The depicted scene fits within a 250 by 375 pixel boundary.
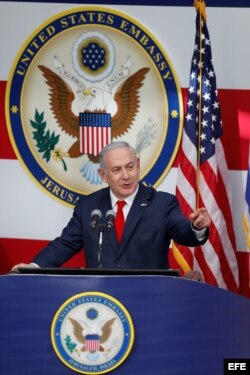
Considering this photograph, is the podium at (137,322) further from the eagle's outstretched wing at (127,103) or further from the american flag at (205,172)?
the eagle's outstretched wing at (127,103)

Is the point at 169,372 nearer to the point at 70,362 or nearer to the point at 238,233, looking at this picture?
the point at 70,362

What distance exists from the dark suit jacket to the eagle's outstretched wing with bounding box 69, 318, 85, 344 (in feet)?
2.95

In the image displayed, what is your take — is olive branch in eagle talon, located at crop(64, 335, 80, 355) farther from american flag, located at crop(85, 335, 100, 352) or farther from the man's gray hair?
the man's gray hair

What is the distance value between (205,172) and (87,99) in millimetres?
956

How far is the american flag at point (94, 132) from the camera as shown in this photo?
591 centimetres

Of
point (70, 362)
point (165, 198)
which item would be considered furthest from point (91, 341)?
point (165, 198)

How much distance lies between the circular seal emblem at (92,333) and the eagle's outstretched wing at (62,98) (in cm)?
260

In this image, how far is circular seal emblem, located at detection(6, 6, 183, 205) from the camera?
586 cm

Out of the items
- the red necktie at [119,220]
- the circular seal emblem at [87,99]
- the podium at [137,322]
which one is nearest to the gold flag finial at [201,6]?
the circular seal emblem at [87,99]

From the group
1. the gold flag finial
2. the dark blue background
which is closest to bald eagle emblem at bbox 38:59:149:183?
the dark blue background

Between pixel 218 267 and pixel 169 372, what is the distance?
2.18m

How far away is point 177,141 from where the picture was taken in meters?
5.84

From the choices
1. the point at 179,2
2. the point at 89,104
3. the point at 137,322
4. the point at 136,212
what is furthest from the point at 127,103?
the point at 137,322

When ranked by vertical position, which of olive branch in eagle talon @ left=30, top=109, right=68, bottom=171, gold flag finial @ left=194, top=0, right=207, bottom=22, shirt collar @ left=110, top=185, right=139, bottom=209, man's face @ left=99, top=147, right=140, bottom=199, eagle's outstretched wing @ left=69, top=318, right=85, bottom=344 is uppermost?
gold flag finial @ left=194, top=0, right=207, bottom=22
